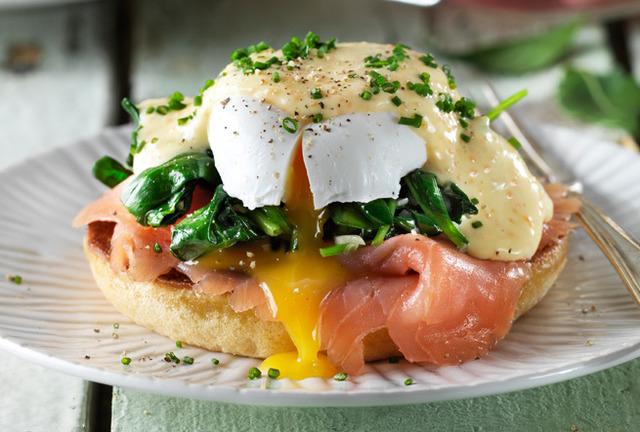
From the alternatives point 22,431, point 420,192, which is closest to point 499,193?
point 420,192

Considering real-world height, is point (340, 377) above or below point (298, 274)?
below

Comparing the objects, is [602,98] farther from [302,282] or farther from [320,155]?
[302,282]

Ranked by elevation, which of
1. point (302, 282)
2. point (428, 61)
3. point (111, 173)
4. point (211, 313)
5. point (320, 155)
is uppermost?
point (428, 61)

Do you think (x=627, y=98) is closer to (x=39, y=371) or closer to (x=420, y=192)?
(x=420, y=192)

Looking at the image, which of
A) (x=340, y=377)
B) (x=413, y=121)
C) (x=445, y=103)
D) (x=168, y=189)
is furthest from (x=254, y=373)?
(x=445, y=103)

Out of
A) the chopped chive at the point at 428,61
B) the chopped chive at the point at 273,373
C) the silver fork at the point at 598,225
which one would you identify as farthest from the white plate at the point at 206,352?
the chopped chive at the point at 428,61

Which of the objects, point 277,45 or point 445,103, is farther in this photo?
point 277,45
